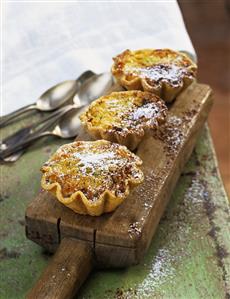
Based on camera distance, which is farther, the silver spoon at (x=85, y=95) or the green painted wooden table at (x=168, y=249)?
the silver spoon at (x=85, y=95)

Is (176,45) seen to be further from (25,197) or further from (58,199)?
(58,199)

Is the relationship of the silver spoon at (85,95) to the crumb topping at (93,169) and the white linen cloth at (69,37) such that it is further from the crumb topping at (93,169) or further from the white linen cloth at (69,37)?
the crumb topping at (93,169)

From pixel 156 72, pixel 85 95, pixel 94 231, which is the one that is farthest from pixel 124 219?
pixel 85 95

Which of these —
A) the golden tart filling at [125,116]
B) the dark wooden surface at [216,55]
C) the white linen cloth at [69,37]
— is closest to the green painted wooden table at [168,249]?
the golden tart filling at [125,116]

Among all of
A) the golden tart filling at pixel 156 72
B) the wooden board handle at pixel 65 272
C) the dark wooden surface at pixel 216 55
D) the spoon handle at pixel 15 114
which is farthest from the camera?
the dark wooden surface at pixel 216 55

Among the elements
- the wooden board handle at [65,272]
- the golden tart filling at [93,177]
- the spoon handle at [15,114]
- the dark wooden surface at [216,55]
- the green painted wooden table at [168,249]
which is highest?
the golden tart filling at [93,177]

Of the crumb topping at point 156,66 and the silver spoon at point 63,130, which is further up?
the crumb topping at point 156,66

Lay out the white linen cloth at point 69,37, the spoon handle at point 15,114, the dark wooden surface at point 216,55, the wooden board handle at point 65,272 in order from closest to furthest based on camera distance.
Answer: the wooden board handle at point 65,272 → the spoon handle at point 15,114 → the white linen cloth at point 69,37 → the dark wooden surface at point 216,55

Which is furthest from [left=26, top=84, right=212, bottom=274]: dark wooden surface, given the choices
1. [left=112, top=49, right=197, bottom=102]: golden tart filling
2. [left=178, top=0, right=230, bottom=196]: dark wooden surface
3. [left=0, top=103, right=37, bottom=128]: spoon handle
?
[left=178, top=0, right=230, bottom=196]: dark wooden surface
